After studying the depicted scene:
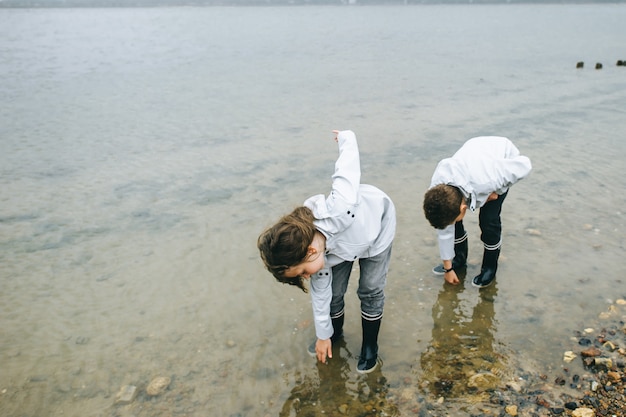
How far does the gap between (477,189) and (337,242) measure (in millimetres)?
1282

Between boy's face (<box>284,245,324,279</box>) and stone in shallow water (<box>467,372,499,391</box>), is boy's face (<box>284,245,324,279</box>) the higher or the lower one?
the higher one

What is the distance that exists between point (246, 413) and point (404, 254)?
226cm

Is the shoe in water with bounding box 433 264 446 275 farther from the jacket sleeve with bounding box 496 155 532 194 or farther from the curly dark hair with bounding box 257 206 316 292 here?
the curly dark hair with bounding box 257 206 316 292

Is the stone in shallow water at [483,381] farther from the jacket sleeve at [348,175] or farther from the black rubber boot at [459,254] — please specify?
the jacket sleeve at [348,175]

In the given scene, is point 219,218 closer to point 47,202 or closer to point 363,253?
point 47,202

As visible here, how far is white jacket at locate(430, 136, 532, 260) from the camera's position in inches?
135

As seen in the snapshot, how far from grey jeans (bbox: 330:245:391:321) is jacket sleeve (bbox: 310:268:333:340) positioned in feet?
0.43

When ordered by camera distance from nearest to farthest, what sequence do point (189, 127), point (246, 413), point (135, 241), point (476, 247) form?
point (246, 413)
point (476, 247)
point (135, 241)
point (189, 127)

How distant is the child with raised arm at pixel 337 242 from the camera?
2559mm

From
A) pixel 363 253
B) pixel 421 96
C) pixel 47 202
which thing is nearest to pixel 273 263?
pixel 363 253

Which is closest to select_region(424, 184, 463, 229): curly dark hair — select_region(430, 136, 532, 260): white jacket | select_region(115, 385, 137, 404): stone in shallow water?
select_region(430, 136, 532, 260): white jacket

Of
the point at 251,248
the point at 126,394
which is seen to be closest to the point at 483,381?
the point at 126,394

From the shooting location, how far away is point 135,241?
529cm

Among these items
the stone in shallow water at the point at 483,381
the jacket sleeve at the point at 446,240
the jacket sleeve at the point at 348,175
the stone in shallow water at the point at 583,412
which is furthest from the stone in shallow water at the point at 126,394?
the stone in shallow water at the point at 583,412
